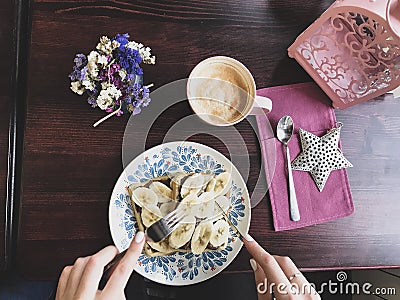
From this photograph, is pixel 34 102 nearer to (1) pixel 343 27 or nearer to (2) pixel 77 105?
(2) pixel 77 105

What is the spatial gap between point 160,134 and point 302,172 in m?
0.32

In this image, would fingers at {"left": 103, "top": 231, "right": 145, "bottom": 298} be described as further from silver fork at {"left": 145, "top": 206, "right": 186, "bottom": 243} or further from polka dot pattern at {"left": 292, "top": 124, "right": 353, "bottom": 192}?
polka dot pattern at {"left": 292, "top": 124, "right": 353, "bottom": 192}

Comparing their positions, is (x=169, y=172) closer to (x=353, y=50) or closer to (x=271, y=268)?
(x=271, y=268)

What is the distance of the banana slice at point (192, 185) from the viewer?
3.09 ft

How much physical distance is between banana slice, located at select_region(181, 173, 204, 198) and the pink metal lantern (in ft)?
1.13

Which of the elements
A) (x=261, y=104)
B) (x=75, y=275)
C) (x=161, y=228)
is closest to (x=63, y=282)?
(x=75, y=275)

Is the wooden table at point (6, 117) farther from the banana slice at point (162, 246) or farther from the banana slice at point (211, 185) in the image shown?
the banana slice at point (211, 185)

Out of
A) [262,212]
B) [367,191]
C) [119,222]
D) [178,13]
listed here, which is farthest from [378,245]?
[178,13]

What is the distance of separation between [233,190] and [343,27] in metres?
0.39

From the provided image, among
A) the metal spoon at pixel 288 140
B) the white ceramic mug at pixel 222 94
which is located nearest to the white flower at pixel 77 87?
the white ceramic mug at pixel 222 94

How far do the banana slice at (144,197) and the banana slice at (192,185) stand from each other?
0.06m

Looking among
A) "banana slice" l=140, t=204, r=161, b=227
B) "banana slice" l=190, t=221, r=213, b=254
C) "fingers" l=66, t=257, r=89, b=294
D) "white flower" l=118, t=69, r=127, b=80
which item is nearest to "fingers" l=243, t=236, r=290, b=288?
"banana slice" l=190, t=221, r=213, b=254

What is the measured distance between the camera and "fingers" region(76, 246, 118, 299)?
775 mm

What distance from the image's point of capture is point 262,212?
100cm
